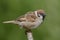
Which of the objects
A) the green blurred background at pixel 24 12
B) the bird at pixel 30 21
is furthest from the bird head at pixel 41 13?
the green blurred background at pixel 24 12

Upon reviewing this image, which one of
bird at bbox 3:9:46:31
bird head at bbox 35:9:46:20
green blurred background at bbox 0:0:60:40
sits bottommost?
bird at bbox 3:9:46:31

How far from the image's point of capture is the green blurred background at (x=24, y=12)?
566 cm

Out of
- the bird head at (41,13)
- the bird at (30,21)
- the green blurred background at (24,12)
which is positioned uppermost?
the green blurred background at (24,12)

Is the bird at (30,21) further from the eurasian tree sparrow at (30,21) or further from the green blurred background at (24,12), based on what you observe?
the green blurred background at (24,12)

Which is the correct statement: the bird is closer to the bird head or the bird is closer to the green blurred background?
the bird head

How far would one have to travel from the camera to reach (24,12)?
5.63 meters

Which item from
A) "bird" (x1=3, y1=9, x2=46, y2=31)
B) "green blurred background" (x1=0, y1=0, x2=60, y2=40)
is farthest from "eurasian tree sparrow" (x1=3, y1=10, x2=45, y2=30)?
"green blurred background" (x1=0, y1=0, x2=60, y2=40)

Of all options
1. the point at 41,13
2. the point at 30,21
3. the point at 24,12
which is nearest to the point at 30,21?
the point at 30,21

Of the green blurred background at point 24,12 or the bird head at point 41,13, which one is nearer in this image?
the bird head at point 41,13

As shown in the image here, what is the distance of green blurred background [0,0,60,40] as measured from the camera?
18.6ft

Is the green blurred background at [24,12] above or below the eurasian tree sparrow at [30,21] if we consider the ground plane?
above

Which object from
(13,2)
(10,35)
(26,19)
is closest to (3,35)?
(10,35)

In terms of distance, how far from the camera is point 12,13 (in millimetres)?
5684

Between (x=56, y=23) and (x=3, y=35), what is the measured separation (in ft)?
2.66
